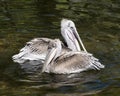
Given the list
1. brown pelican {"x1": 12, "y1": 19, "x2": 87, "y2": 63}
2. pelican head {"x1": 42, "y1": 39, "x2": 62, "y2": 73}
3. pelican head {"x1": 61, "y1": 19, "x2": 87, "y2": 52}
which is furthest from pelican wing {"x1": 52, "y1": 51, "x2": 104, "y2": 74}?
pelican head {"x1": 61, "y1": 19, "x2": 87, "y2": 52}

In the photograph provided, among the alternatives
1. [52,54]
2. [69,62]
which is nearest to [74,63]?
[69,62]

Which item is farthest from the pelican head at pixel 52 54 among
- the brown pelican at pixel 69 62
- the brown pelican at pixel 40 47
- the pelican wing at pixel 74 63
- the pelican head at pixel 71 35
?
the pelican head at pixel 71 35

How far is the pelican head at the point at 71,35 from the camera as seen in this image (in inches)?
443

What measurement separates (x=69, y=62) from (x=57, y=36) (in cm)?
239

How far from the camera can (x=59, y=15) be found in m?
14.3

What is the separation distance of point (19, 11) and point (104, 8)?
2.59 meters

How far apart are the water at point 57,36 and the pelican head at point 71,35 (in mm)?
474

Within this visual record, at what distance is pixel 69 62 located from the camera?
1040 cm

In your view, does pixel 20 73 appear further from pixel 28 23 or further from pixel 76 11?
pixel 76 11

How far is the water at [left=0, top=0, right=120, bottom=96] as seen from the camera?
9328mm

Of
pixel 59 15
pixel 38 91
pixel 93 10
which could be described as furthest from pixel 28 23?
pixel 38 91

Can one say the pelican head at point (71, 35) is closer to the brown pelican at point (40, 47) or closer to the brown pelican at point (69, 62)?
the brown pelican at point (40, 47)

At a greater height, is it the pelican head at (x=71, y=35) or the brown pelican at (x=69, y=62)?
the pelican head at (x=71, y=35)

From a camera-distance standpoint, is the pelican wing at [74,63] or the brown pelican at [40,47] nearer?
the pelican wing at [74,63]
